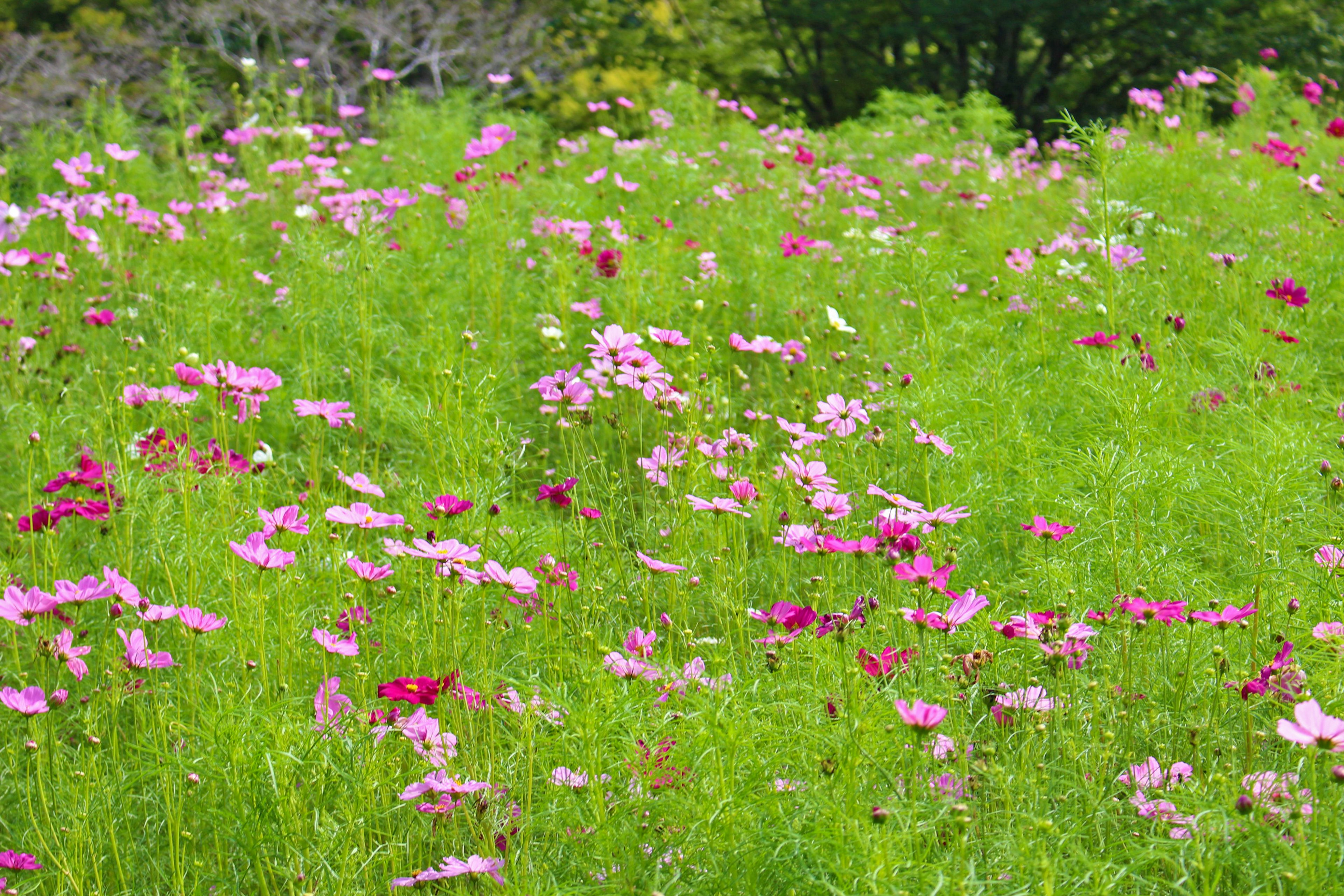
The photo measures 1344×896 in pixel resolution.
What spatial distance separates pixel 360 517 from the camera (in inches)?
67.3

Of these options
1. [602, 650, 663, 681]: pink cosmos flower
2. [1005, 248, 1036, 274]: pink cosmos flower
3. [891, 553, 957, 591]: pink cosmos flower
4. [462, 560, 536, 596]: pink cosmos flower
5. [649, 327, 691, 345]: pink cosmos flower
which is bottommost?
[1005, 248, 1036, 274]: pink cosmos flower

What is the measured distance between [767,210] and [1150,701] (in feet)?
10.6

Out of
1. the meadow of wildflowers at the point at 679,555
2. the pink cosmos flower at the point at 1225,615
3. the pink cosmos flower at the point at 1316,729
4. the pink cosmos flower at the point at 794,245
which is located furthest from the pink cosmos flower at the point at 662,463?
the pink cosmos flower at the point at 794,245

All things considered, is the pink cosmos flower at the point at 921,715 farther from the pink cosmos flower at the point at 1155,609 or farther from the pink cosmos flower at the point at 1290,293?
the pink cosmos flower at the point at 1290,293

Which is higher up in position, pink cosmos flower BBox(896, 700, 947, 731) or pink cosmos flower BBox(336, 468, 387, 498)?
pink cosmos flower BBox(896, 700, 947, 731)

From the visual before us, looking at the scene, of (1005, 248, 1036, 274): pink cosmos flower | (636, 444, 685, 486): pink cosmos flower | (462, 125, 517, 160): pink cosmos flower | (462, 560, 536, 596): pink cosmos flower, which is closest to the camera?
(462, 560, 536, 596): pink cosmos flower

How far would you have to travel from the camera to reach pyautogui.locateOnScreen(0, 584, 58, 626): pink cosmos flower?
1.50 metres

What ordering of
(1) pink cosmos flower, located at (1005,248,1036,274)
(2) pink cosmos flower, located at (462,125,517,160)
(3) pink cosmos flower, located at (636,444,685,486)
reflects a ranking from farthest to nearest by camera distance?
(2) pink cosmos flower, located at (462,125,517,160)
(1) pink cosmos flower, located at (1005,248,1036,274)
(3) pink cosmos flower, located at (636,444,685,486)

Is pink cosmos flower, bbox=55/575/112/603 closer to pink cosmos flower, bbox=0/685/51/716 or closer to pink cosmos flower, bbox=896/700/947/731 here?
pink cosmos flower, bbox=0/685/51/716

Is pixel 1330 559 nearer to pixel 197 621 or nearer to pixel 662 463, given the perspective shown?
pixel 662 463

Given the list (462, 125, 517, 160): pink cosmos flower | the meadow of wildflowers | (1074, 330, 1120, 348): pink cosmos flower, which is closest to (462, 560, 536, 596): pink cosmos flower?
the meadow of wildflowers

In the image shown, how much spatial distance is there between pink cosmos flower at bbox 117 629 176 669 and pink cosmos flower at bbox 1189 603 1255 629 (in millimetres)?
1407

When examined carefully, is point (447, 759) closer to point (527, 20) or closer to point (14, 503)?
point (14, 503)

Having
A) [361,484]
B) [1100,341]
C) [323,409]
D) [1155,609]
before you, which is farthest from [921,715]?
[1100,341]
